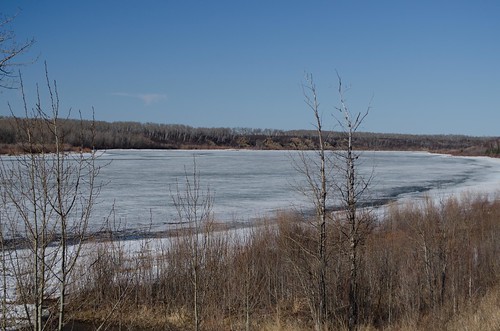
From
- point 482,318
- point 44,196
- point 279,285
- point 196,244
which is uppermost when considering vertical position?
point 44,196

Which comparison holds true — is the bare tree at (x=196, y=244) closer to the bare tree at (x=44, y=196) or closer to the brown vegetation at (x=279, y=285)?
the brown vegetation at (x=279, y=285)

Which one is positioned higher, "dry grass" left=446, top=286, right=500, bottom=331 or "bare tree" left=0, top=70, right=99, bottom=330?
"bare tree" left=0, top=70, right=99, bottom=330

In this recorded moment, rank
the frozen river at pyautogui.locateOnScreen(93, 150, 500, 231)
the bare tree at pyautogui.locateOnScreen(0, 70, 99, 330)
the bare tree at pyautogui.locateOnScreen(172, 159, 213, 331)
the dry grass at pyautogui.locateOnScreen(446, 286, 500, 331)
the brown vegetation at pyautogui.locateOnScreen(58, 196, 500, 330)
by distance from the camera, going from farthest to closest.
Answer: the frozen river at pyautogui.locateOnScreen(93, 150, 500, 231) < the brown vegetation at pyautogui.locateOnScreen(58, 196, 500, 330) < the dry grass at pyautogui.locateOnScreen(446, 286, 500, 331) < the bare tree at pyautogui.locateOnScreen(172, 159, 213, 331) < the bare tree at pyautogui.locateOnScreen(0, 70, 99, 330)

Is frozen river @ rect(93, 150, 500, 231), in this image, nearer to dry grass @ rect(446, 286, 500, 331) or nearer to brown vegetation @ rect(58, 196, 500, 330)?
brown vegetation @ rect(58, 196, 500, 330)

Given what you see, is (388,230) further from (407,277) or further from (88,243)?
(88,243)

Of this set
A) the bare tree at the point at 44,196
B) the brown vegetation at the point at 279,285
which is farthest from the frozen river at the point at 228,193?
the bare tree at the point at 44,196

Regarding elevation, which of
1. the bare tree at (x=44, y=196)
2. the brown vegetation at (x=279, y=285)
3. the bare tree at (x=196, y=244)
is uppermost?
the bare tree at (x=44, y=196)

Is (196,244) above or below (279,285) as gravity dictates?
above

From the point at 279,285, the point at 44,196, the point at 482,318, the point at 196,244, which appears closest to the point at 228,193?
the point at 279,285

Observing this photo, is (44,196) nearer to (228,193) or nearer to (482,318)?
(482,318)

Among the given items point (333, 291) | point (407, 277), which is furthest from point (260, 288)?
point (407, 277)

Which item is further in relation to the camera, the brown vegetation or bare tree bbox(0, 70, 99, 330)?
the brown vegetation

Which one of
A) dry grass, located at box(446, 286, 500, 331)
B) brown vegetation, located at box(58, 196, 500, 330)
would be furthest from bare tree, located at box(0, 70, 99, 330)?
dry grass, located at box(446, 286, 500, 331)

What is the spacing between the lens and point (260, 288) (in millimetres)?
11188
